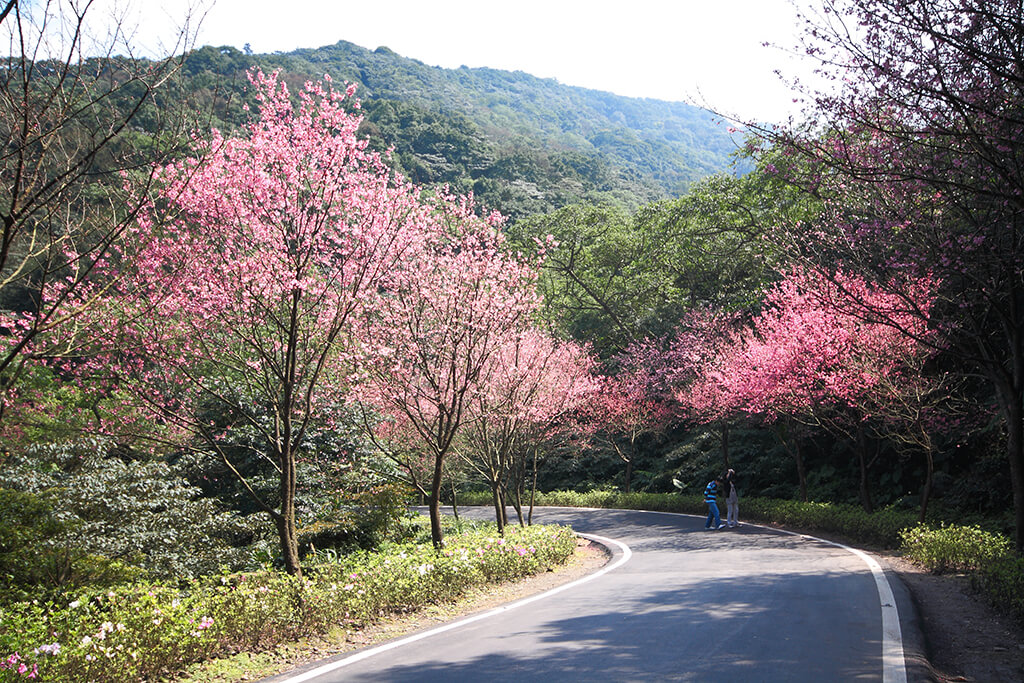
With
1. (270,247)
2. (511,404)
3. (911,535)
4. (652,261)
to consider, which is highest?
(652,261)

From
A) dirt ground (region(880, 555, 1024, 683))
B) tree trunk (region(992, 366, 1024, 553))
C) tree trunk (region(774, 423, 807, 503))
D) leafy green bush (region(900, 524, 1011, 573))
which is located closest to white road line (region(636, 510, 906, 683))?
dirt ground (region(880, 555, 1024, 683))

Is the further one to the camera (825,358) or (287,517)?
(825,358)

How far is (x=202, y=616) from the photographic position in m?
6.55

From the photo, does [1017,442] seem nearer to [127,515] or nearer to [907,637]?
[907,637]

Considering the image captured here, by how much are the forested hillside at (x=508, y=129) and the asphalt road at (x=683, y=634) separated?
508 centimetres

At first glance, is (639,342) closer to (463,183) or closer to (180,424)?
(463,183)

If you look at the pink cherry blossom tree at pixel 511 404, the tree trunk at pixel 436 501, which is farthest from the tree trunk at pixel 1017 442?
the tree trunk at pixel 436 501

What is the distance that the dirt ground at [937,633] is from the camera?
6297 mm

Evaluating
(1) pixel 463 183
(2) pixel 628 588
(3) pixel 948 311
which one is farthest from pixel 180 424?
(1) pixel 463 183

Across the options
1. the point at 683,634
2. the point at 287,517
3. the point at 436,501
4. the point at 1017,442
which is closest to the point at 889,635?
the point at 683,634

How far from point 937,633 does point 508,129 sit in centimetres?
10203

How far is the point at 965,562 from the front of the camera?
11328 mm

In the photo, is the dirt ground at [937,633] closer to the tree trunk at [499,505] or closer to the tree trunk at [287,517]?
the tree trunk at [287,517]

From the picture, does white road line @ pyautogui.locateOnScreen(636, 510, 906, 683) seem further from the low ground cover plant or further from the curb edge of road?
the low ground cover plant
